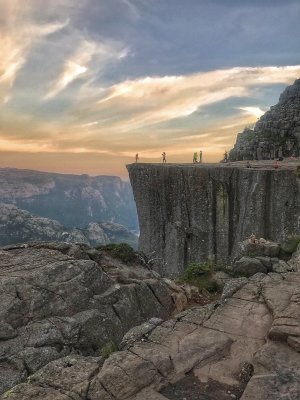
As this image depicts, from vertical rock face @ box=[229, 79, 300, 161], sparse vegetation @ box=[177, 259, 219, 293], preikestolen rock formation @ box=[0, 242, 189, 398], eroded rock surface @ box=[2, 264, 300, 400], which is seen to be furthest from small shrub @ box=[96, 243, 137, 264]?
vertical rock face @ box=[229, 79, 300, 161]

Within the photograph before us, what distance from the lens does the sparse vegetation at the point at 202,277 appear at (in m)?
25.5

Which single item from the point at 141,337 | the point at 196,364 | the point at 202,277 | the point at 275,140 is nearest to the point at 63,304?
the point at 141,337

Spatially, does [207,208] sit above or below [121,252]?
above

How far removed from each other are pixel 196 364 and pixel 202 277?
16.5m

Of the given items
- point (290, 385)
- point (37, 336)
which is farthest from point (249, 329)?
point (37, 336)

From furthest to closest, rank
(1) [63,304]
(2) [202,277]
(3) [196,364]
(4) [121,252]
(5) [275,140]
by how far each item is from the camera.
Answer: (5) [275,140] → (4) [121,252] → (2) [202,277] → (1) [63,304] → (3) [196,364]

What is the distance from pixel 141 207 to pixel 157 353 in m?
56.6

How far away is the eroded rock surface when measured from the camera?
31.1ft

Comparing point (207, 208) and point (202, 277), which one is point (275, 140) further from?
point (202, 277)

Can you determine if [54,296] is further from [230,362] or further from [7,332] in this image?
[230,362]

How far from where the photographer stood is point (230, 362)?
36.7 ft

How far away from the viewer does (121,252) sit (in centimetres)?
2850

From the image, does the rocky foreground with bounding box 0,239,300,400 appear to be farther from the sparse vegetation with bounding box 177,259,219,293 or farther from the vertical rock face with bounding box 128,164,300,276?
the vertical rock face with bounding box 128,164,300,276

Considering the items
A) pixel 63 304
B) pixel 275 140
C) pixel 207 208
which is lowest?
pixel 63 304
